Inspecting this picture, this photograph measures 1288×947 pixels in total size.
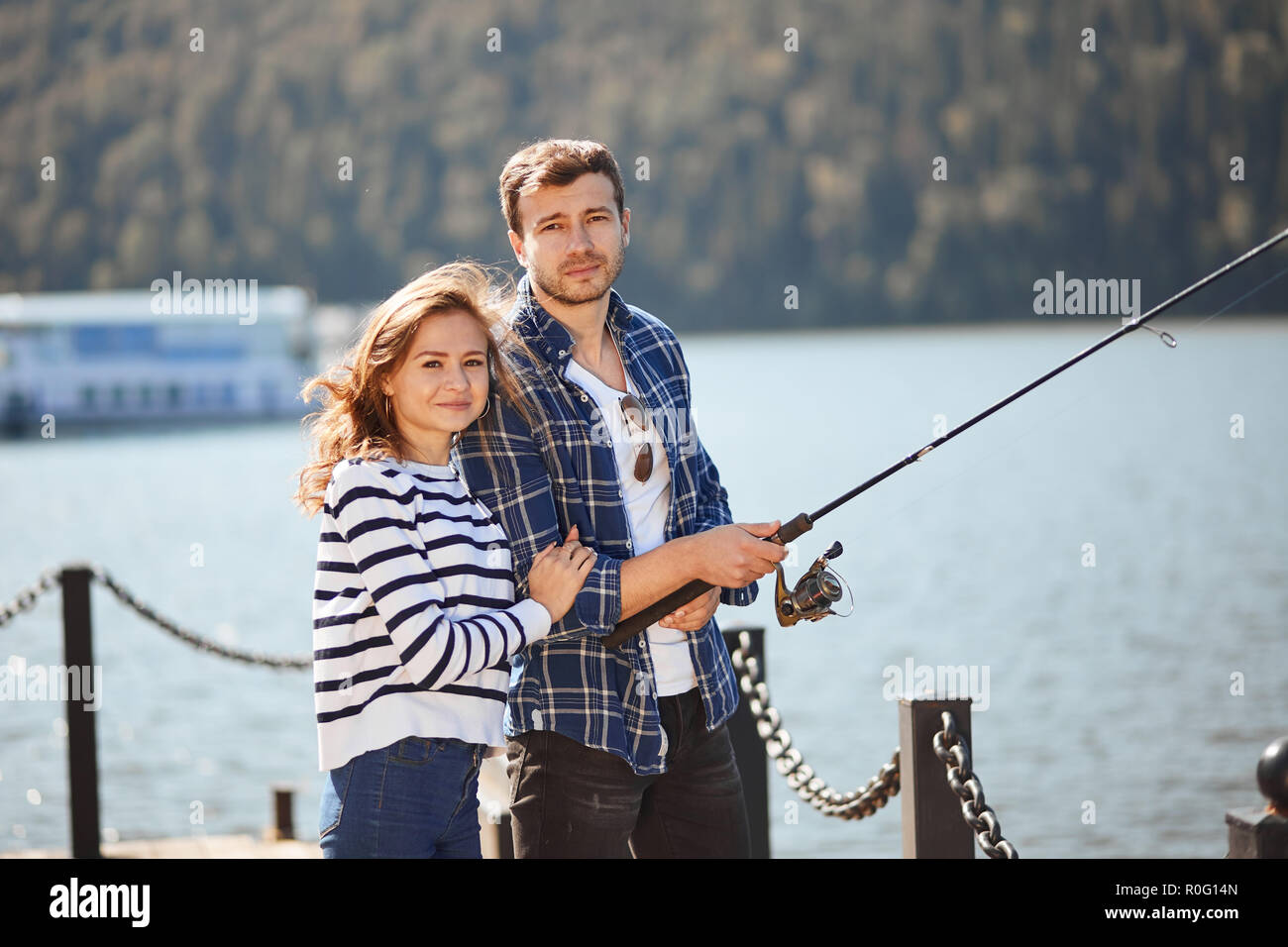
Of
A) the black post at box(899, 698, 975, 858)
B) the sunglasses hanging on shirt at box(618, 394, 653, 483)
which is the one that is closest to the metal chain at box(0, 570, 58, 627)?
the sunglasses hanging on shirt at box(618, 394, 653, 483)

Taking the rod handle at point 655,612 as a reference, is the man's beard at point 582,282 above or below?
above

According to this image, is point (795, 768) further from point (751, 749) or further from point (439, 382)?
point (439, 382)

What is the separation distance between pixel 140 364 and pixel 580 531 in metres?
39.0

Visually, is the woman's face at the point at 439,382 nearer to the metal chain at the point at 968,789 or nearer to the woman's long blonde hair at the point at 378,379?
the woman's long blonde hair at the point at 378,379

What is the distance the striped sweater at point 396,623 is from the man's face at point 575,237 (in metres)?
0.48

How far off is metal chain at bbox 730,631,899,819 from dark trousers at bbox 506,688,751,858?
2.51 ft

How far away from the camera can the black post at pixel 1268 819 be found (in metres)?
2.59

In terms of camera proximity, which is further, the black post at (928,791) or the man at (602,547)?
the black post at (928,791)

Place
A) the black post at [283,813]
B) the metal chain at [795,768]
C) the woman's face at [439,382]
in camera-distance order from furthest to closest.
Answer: the black post at [283,813] < the metal chain at [795,768] < the woman's face at [439,382]

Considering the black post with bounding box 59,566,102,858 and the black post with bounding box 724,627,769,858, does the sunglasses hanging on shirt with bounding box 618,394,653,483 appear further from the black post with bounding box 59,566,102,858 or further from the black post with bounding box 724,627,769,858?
the black post with bounding box 59,566,102,858

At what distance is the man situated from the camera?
243 centimetres

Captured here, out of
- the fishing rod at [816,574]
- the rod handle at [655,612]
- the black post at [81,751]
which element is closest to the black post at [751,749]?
the fishing rod at [816,574]

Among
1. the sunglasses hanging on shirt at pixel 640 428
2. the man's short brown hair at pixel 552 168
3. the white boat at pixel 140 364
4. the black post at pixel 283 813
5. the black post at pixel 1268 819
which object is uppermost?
the white boat at pixel 140 364

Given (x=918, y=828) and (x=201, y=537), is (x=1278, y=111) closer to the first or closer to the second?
(x=201, y=537)
